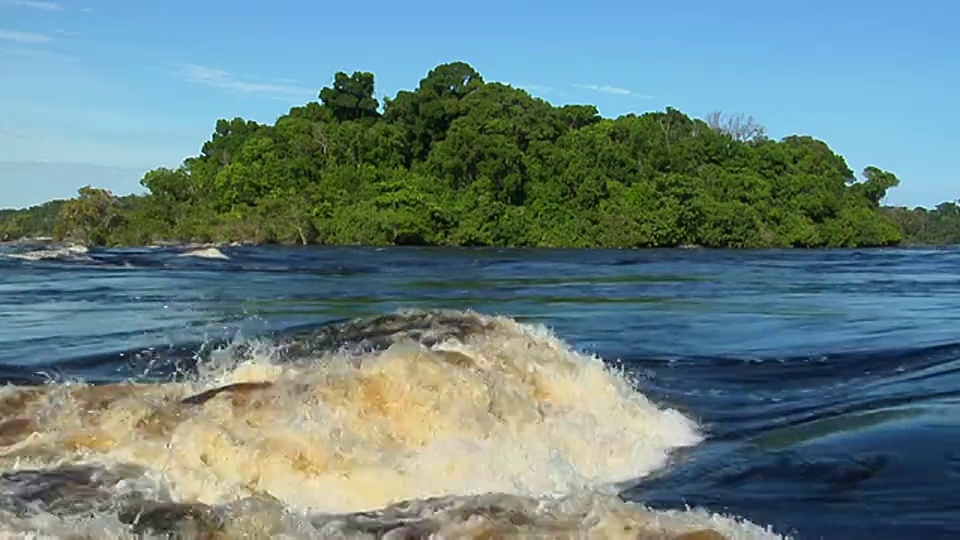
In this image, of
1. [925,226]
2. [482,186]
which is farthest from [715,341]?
[925,226]

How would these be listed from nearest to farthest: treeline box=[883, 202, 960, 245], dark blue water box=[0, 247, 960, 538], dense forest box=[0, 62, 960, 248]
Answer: dark blue water box=[0, 247, 960, 538]
dense forest box=[0, 62, 960, 248]
treeline box=[883, 202, 960, 245]

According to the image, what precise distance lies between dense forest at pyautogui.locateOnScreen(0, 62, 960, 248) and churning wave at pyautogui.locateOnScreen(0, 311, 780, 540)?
52332 mm

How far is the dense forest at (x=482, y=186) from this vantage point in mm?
64188

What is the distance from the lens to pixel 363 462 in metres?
7.27

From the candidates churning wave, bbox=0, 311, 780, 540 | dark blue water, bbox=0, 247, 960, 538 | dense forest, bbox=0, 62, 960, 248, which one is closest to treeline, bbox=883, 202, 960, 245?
dense forest, bbox=0, 62, 960, 248

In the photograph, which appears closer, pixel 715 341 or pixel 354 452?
pixel 354 452

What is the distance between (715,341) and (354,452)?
9.69 meters

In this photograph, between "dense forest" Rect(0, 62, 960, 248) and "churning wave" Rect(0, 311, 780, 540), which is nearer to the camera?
"churning wave" Rect(0, 311, 780, 540)

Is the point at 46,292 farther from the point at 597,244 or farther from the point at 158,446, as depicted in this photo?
the point at 597,244

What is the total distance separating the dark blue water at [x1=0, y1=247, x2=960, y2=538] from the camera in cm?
764

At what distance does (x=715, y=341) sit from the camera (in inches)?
632

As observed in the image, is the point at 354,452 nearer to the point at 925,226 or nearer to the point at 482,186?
the point at 482,186

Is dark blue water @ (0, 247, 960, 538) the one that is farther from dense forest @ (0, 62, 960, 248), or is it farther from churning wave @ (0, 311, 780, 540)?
dense forest @ (0, 62, 960, 248)

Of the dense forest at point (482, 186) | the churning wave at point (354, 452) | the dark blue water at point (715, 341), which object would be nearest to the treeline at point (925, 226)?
the dense forest at point (482, 186)
